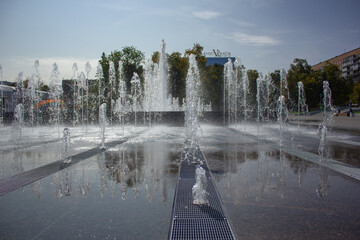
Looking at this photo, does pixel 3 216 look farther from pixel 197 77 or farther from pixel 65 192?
pixel 197 77

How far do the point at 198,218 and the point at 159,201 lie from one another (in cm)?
73

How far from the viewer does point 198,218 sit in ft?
10.2

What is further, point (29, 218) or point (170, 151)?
point (170, 151)

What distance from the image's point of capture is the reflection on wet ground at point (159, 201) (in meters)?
2.82

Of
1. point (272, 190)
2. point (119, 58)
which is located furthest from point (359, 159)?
point (119, 58)

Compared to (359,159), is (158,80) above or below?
above

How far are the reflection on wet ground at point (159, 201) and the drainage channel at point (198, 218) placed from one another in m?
0.09

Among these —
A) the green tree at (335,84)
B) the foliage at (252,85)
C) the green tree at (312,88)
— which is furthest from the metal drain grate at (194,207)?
the green tree at (335,84)

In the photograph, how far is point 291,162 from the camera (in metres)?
6.24

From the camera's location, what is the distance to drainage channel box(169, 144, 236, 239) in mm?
2717

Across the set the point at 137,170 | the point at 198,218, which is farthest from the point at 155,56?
the point at 198,218

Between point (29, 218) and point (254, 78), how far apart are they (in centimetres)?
5100

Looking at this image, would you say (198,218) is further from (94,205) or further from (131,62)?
(131,62)

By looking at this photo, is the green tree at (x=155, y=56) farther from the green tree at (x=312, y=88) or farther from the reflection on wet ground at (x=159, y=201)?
A: the reflection on wet ground at (x=159, y=201)
